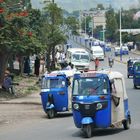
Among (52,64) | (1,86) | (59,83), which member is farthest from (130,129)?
(52,64)

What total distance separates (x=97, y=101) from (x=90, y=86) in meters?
0.69

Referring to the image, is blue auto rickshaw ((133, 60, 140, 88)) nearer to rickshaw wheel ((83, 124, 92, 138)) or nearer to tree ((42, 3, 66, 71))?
tree ((42, 3, 66, 71))

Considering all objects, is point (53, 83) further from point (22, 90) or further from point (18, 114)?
point (22, 90)

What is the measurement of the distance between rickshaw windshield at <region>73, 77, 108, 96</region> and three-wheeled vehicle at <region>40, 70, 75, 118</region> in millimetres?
6496

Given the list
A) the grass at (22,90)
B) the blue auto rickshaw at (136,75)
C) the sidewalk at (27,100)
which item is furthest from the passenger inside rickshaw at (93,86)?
the blue auto rickshaw at (136,75)

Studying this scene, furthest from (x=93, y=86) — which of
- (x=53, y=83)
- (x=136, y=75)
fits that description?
(x=136, y=75)

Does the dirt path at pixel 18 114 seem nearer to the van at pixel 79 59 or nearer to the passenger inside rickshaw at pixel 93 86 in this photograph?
the passenger inside rickshaw at pixel 93 86

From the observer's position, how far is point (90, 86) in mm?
18094

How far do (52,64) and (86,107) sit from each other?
4796 centimetres

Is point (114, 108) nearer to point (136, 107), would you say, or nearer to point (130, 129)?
point (130, 129)

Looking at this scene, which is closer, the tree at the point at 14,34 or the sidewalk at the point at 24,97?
the sidewalk at the point at 24,97

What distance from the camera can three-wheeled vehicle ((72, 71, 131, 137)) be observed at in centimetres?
1755

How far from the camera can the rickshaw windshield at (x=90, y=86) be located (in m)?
17.9

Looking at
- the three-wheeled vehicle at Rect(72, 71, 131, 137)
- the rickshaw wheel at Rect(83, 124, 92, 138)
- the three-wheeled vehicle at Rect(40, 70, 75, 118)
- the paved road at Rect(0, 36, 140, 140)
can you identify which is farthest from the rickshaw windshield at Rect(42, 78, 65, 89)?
the rickshaw wheel at Rect(83, 124, 92, 138)
